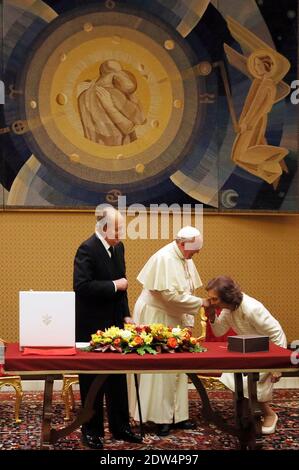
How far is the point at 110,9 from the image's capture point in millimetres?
8711

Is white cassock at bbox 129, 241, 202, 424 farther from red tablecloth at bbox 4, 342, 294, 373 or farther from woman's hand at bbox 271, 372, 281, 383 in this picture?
red tablecloth at bbox 4, 342, 294, 373

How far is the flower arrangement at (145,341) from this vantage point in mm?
5254

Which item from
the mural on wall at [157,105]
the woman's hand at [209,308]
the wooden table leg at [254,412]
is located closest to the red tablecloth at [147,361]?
the wooden table leg at [254,412]

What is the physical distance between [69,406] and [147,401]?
971 mm

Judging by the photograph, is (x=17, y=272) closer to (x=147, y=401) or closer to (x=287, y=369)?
(x=147, y=401)

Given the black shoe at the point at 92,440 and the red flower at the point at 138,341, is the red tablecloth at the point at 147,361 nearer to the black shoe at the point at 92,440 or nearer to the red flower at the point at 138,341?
the red flower at the point at 138,341

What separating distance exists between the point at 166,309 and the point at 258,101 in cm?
342

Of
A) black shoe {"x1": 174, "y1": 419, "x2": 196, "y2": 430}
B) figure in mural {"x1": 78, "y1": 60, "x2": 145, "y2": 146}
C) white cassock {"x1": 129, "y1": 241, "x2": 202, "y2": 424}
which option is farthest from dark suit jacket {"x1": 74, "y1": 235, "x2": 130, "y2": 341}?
figure in mural {"x1": 78, "y1": 60, "x2": 145, "y2": 146}

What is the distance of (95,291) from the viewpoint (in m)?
5.91

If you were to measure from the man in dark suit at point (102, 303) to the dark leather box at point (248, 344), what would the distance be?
109cm

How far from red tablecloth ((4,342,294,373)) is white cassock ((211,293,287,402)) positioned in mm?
729
